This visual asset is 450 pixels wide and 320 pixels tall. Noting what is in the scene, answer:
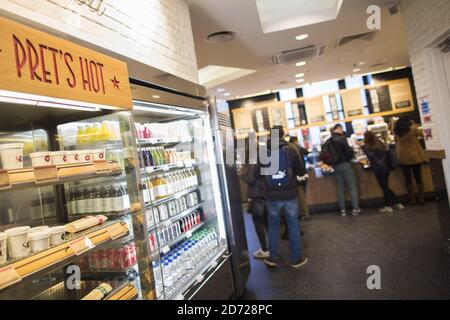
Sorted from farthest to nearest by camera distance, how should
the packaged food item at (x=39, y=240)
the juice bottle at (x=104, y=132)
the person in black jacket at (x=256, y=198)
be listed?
the person in black jacket at (x=256, y=198), the juice bottle at (x=104, y=132), the packaged food item at (x=39, y=240)

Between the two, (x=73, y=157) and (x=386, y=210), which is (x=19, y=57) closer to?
(x=73, y=157)

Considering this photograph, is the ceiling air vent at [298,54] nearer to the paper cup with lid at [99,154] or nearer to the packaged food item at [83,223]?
the paper cup with lid at [99,154]

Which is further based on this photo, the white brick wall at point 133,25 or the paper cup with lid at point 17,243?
the white brick wall at point 133,25

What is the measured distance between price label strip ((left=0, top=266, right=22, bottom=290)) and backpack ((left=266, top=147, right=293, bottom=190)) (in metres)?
2.96

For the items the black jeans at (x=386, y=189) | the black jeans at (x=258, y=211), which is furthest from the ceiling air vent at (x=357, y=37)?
the black jeans at (x=258, y=211)

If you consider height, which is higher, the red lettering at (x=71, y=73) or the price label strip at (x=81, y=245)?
the red lettering at (x=71, y=73)

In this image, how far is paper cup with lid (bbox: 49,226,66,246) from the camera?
1.40 m

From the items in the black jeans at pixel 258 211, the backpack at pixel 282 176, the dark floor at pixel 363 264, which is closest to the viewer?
the dark floor at pixel 363 264

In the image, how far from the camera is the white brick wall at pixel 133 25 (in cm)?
163

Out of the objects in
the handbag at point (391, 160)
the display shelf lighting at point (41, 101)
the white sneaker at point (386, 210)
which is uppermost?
the display shelf lighting at point (41, 101)

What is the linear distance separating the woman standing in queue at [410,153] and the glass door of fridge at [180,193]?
4.06m

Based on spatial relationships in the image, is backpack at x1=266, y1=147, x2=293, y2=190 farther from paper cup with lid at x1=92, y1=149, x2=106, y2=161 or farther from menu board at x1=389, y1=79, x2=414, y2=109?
menu board at x1=389, y1=79, x2=414, y2=109

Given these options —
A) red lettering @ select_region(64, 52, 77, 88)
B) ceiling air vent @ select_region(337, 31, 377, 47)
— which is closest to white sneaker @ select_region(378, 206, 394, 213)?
ceiling air vent @ select_region(337, 31, 377, 47)
